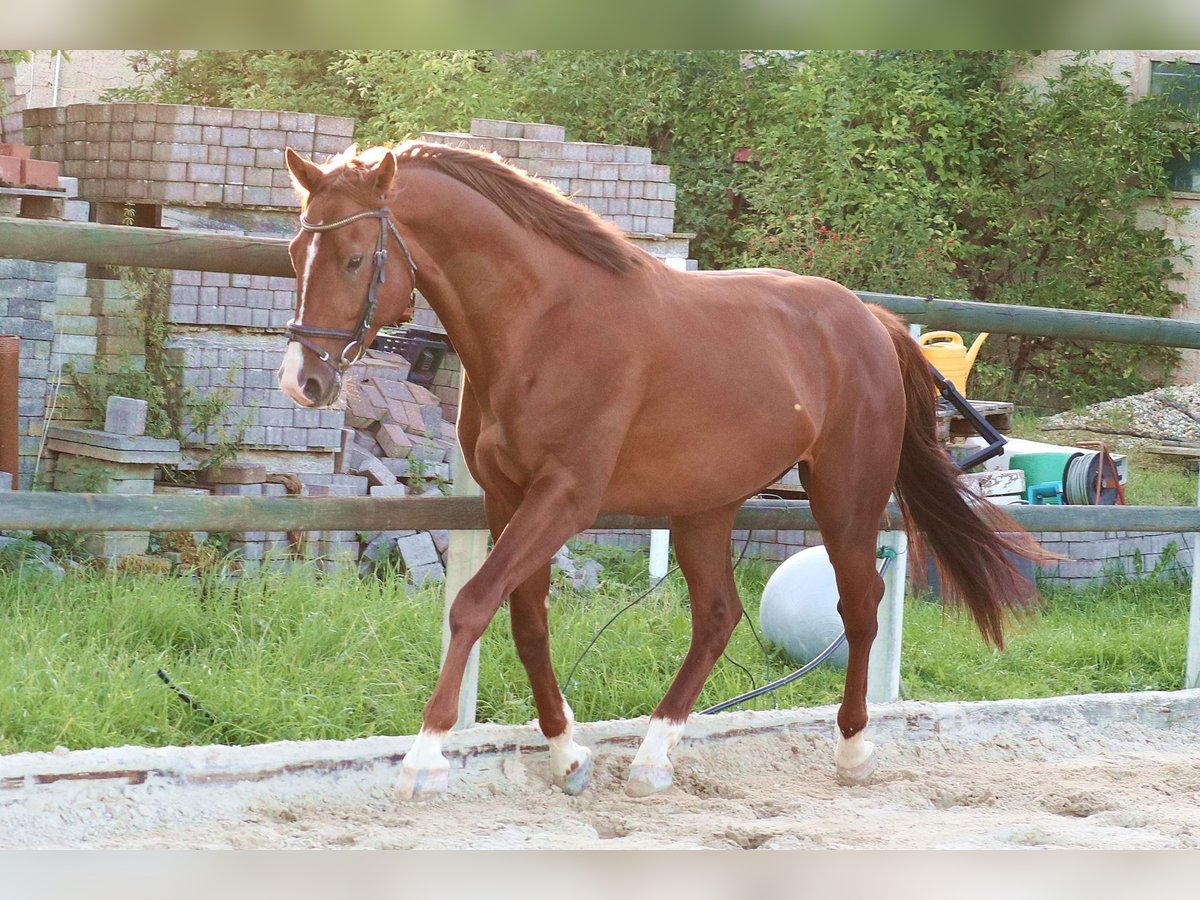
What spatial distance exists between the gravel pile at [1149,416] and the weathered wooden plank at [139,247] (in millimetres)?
8561

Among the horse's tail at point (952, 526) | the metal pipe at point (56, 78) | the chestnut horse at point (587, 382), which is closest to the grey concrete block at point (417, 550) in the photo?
the chestnut horse at point (587, 382)

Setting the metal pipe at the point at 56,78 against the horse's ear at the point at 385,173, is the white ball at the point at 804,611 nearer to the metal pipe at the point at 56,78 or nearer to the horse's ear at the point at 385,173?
the horse's ear at the point at 385,173

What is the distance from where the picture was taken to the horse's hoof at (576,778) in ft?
10.0

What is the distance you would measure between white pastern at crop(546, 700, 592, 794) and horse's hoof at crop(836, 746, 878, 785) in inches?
28.9

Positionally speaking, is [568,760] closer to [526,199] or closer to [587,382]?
[587,382]

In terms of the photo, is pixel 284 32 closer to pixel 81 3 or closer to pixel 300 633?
pixel 81 3

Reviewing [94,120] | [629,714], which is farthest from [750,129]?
[629,714]

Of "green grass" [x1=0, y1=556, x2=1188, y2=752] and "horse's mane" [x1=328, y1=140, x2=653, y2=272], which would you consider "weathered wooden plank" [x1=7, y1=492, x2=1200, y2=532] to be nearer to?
"green grass" [x1=0, y1=556, x2=1188, y2=752]

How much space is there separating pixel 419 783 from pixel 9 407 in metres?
3.72

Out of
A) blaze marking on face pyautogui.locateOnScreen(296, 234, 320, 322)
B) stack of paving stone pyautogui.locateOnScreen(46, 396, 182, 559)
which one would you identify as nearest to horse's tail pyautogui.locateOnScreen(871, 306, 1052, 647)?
blaze marking on face pyautogui.locateOnScreen(296, 234, 320, 322)

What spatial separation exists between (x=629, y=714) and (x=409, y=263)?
6.03 ft

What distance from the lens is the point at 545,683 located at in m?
2.99

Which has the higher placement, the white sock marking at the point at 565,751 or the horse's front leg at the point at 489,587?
the horse's front leg at the point at 489,587

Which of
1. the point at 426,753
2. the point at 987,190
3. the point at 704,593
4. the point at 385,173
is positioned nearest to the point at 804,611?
the point at 704,593
